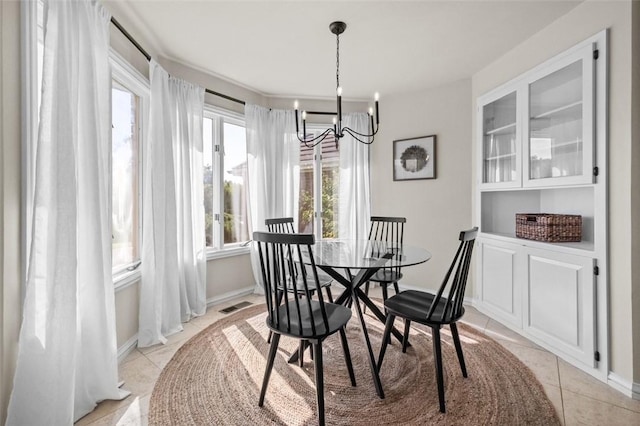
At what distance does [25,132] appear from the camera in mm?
1427

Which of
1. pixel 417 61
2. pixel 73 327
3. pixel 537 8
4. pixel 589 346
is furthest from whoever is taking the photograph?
pixel 417 61

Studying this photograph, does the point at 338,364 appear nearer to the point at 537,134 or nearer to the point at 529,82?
the point at 537,134

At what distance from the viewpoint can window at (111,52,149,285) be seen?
237 cm

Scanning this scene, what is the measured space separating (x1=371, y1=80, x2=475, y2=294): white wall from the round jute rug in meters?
1.38

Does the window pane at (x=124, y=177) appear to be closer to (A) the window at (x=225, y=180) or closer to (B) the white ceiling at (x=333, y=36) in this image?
(B) the white ceiling at (x=333, y=36)

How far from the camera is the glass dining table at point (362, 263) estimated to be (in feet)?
6.26

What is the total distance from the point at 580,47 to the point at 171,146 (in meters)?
3.32

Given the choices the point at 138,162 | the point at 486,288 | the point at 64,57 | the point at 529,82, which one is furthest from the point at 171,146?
the point at 486,288

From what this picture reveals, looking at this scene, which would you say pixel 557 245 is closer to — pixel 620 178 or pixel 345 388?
pixel 620 178

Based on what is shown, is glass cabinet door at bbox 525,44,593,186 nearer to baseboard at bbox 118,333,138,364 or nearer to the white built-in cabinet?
the white built-in cabinet

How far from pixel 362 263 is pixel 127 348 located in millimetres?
1946

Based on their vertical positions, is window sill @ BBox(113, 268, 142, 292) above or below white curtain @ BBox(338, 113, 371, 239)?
below

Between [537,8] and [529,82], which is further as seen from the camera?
[529,82]

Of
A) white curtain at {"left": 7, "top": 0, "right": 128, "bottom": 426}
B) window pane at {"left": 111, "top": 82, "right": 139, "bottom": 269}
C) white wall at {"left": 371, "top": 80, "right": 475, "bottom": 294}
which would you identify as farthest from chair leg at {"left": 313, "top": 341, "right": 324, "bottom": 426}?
white wall at {"left": 371, "top": 80, "right": 475, "bottom": 294}
